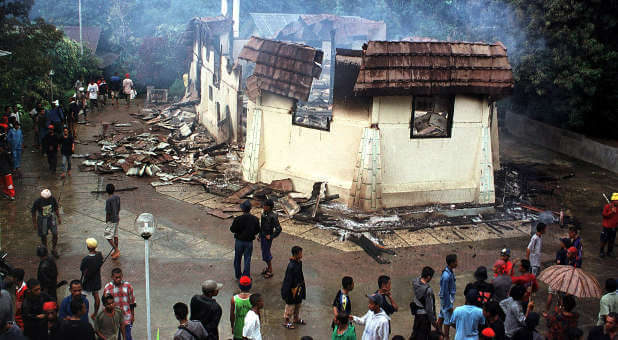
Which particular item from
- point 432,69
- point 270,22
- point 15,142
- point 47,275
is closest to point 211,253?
point 47,275

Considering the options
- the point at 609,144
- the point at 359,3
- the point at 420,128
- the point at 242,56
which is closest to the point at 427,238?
the point at 420,128

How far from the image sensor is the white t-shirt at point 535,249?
10.3m

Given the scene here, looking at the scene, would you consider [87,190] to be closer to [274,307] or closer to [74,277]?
[74,277]

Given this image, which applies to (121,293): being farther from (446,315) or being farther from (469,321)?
(446,315)

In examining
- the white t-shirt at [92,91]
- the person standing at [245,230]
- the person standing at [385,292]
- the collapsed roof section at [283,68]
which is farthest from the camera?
the white t-shirt at [92,91]

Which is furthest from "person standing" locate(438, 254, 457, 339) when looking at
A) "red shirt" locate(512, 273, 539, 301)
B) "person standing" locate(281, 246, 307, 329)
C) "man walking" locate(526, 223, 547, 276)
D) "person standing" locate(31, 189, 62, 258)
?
"person standing" locate(31, 189, 62, 258)

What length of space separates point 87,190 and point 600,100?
55.0 ft

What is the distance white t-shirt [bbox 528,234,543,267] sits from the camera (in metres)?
10.3

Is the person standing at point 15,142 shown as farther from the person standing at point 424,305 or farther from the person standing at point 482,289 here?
the person standing at point 482,289

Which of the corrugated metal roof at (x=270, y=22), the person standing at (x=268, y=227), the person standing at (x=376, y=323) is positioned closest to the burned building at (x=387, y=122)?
the person standing at (x=268, y=227)

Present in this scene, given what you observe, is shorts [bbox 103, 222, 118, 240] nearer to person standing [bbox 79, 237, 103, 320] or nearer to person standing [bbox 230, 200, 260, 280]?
person standing [bbox 79, 237, 103, 320]

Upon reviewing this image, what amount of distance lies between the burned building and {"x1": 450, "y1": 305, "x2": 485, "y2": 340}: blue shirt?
23.2 feet

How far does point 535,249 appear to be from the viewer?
1037 cm

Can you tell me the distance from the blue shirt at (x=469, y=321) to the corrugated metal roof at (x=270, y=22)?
33.5 meters
